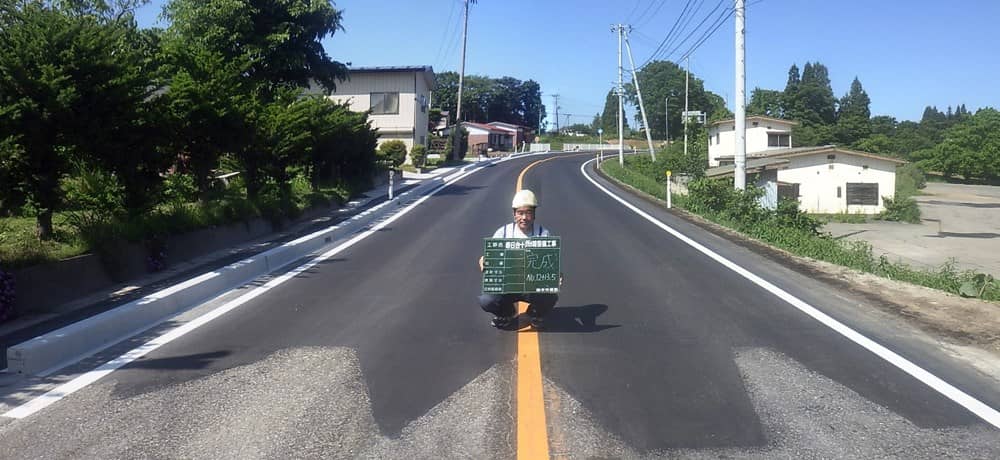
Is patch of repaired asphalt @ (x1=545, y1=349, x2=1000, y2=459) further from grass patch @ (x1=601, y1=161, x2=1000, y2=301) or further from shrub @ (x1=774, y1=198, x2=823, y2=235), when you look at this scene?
shrub @ (x1=774, y1=198, x2=823, y2=235)

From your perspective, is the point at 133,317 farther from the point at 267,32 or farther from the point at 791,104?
the point at 791,104

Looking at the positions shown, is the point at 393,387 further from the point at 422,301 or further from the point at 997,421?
the point at 997,421

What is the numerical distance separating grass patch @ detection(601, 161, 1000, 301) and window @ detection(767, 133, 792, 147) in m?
34.1

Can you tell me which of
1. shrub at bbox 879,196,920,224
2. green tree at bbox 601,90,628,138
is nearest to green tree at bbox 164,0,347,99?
shrub at bbox 879,196,920,224

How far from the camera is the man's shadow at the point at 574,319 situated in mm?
7344

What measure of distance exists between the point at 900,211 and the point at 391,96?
31015 millimetres

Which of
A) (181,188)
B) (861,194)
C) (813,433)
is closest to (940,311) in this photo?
(813,433)

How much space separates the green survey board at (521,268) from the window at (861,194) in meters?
39.2

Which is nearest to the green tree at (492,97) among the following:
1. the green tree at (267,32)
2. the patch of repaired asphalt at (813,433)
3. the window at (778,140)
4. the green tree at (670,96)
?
the green tree at (670,96)

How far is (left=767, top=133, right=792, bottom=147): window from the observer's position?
182ft

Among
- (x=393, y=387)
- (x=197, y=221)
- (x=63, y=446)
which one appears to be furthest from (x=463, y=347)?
(x=197, y=221)

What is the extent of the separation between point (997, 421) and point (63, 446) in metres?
5.85

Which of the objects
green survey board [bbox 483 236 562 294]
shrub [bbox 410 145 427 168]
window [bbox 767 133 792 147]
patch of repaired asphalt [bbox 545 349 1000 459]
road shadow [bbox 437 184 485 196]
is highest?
window [bbox 767 133 792 147]

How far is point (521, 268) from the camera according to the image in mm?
6961
